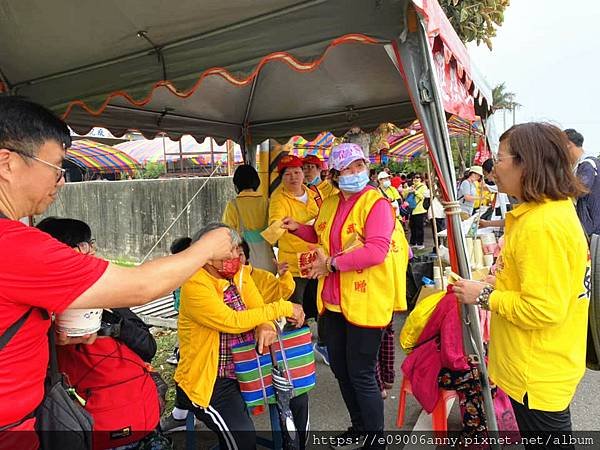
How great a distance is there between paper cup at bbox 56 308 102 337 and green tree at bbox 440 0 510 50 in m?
7.45

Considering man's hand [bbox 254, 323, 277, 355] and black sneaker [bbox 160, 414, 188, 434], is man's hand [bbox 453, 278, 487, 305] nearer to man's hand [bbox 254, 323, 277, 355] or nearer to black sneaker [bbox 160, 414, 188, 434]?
man's hand [bbox 254, 323, 277, 355]

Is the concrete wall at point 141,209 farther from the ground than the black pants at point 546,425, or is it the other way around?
the concrete wall at point 141,209

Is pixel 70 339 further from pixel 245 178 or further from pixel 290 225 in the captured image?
pixel 245 178

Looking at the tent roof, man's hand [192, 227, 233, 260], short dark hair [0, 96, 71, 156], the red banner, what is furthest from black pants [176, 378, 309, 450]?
the red banner

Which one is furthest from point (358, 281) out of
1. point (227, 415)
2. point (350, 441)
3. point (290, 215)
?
point (290, 215)

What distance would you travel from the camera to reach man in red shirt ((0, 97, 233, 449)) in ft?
3.63

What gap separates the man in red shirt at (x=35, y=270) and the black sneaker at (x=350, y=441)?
1.94 metres

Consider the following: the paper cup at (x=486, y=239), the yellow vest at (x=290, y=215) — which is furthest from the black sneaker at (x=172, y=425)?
the paper cup at (x=486, y=239)

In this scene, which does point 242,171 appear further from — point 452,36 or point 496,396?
point 496,396

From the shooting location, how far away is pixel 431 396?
8.57 feet

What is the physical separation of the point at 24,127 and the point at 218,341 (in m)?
1.39

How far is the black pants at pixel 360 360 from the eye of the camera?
2.47 meters

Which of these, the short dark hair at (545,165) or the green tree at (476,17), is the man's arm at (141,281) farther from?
the green tree at (476,17)

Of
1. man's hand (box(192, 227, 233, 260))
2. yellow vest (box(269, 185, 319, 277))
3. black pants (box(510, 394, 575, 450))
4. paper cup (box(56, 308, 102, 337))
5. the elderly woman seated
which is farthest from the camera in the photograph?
yellow vest (box(269, 185, 319, 277))
